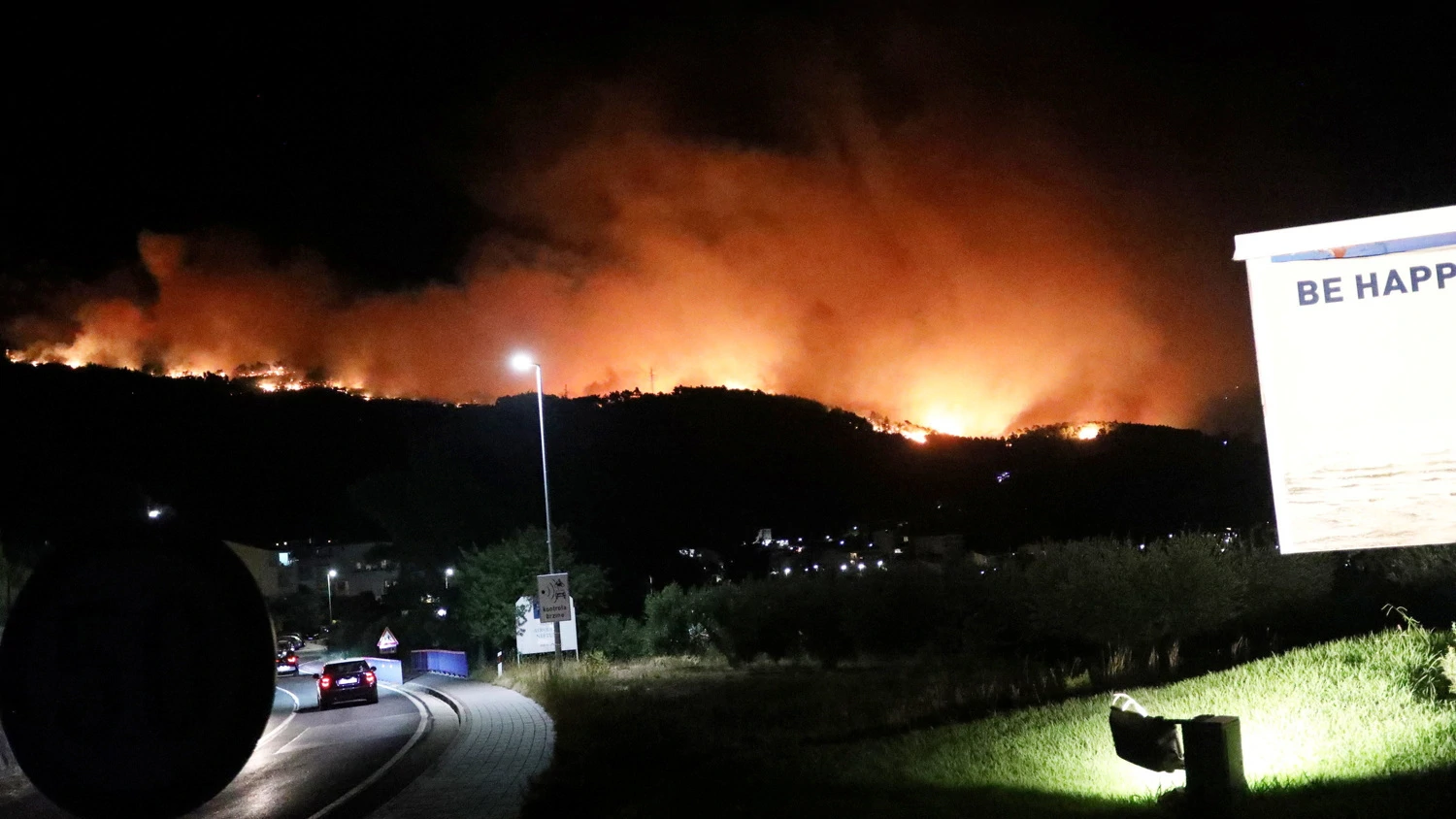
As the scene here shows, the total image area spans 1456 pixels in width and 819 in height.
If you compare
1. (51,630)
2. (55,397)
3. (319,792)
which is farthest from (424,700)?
(55,397)

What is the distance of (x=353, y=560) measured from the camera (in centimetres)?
12000

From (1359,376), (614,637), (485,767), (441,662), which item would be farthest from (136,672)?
(441,662)

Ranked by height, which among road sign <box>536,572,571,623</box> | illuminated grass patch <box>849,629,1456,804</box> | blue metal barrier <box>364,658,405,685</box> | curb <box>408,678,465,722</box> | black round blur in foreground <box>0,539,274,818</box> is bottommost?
blue metal barrier <box>364,658,405,685</box>

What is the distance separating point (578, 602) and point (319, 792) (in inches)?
1095

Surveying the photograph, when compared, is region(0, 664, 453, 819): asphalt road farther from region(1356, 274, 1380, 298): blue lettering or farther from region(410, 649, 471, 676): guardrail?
region(410, 649, 471, 676): guardrail

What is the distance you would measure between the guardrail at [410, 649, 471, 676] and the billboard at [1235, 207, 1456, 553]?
3907 cm

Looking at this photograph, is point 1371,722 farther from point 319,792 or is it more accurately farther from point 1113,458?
point 1113,458

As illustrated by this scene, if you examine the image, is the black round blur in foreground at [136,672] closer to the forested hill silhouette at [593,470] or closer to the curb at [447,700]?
the forested hill silhouette at [593,470]

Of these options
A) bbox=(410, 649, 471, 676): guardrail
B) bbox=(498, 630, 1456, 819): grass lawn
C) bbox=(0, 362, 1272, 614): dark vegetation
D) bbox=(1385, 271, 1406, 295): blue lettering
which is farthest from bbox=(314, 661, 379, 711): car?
bbox=(1385, 271, 1406, 295): blue lettering

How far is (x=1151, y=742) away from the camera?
8.30 meters

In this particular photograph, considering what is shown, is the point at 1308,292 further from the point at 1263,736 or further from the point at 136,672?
the point at 136,672

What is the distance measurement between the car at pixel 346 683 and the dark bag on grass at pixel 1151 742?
28.9 meters

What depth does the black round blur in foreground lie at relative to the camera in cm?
198

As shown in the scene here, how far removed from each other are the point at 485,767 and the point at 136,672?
52.5 ft
